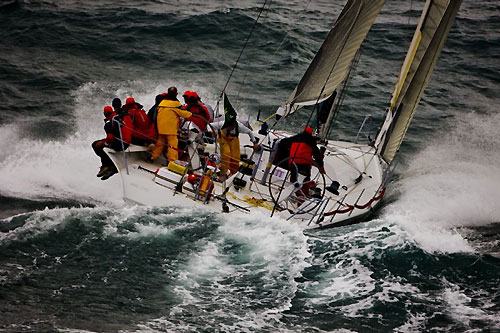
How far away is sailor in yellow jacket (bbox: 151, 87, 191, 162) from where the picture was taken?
11148mm

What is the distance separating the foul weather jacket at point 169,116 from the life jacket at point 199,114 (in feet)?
1.73

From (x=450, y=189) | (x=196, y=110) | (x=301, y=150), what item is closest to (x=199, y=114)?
(x=196, y=110)

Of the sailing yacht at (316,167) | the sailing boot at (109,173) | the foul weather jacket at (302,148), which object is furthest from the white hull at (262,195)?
the foul weather jacket at (302,148)

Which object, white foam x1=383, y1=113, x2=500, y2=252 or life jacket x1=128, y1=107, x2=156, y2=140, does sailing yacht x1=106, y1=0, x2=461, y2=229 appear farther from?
white foam x1=383, y1=113, x2=500, y2=252

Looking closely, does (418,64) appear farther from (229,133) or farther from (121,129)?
(121,129)

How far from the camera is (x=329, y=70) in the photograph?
39.4 feet

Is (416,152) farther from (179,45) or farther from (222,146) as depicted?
(179,45)

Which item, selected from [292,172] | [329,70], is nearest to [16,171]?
[292,172]

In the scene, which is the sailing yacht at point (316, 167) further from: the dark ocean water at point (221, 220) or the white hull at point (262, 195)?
the dark ocean water at point (221, 220)

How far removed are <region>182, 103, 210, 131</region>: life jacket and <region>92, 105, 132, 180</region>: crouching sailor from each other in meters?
1.18

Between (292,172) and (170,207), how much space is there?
7.07ft

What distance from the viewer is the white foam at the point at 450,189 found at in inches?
421

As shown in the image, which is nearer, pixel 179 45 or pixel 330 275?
pixel 330 275

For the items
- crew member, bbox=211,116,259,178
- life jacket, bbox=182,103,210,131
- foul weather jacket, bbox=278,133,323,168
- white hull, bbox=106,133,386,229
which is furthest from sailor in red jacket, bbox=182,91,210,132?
foul weather jacket, bbox=278,133,323,168
